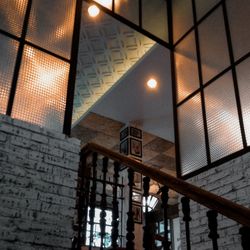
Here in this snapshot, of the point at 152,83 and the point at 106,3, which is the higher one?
the point at 106,3

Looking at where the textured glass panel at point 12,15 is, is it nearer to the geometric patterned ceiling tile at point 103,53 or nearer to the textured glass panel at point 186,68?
the geometric patterned ceiling tile at point 103,53

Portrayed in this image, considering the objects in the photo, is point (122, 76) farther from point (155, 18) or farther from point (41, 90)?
point (41, 90)

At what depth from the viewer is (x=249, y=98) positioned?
3.66m

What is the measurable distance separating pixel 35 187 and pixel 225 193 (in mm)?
1887

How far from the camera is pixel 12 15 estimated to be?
3.52m

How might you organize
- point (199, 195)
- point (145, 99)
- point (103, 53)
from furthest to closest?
point (145, 99), point (103, 53), point (199, 195)

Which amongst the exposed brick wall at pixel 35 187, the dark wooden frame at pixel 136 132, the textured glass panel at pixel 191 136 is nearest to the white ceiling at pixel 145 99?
the dark wooden frame at pixel 136 132

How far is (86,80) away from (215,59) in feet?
9.89

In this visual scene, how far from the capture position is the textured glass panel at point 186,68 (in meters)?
4.52

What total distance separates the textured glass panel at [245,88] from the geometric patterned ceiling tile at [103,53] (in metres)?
1.92

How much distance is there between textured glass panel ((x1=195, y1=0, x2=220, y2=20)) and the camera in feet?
15.0

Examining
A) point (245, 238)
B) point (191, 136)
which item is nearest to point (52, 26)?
point (191, 136)

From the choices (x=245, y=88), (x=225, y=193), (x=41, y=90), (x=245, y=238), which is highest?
(x=245, y=88)

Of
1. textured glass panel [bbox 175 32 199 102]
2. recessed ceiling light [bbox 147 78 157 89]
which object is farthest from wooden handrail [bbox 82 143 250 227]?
recessed ceiling light [bbox 147 78 157 89]
